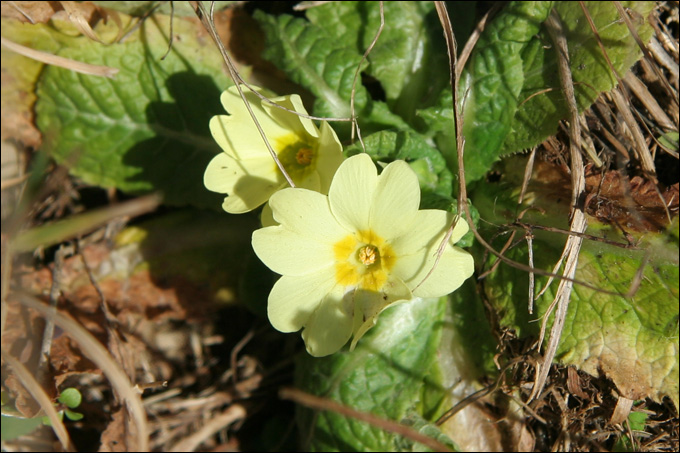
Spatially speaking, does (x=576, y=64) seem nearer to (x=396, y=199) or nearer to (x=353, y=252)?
(x=396, y=199)

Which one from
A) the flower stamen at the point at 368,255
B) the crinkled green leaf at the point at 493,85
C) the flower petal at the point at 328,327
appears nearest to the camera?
the flower petal at the point at 328,327

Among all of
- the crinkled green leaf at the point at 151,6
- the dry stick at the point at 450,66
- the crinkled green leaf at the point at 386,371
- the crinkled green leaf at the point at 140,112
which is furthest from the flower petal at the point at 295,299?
the crinkled green leaf at the point at 151,6

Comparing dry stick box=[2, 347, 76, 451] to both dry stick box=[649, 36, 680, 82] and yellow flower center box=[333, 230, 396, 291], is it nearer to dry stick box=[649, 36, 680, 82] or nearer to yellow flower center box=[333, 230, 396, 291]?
yellow flower center box=[333, 230, 396, 291]

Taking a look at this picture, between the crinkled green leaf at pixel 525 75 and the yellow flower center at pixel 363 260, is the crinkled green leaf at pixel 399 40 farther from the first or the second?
the yellow flower center at pixel 363 260

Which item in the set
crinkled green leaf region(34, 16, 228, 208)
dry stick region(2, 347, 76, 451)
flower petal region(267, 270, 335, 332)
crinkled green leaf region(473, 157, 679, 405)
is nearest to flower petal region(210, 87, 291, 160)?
flower petal region(267, 270, 335, 332)

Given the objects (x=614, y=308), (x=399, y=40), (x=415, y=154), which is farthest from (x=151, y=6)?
(x=614, y=308)
